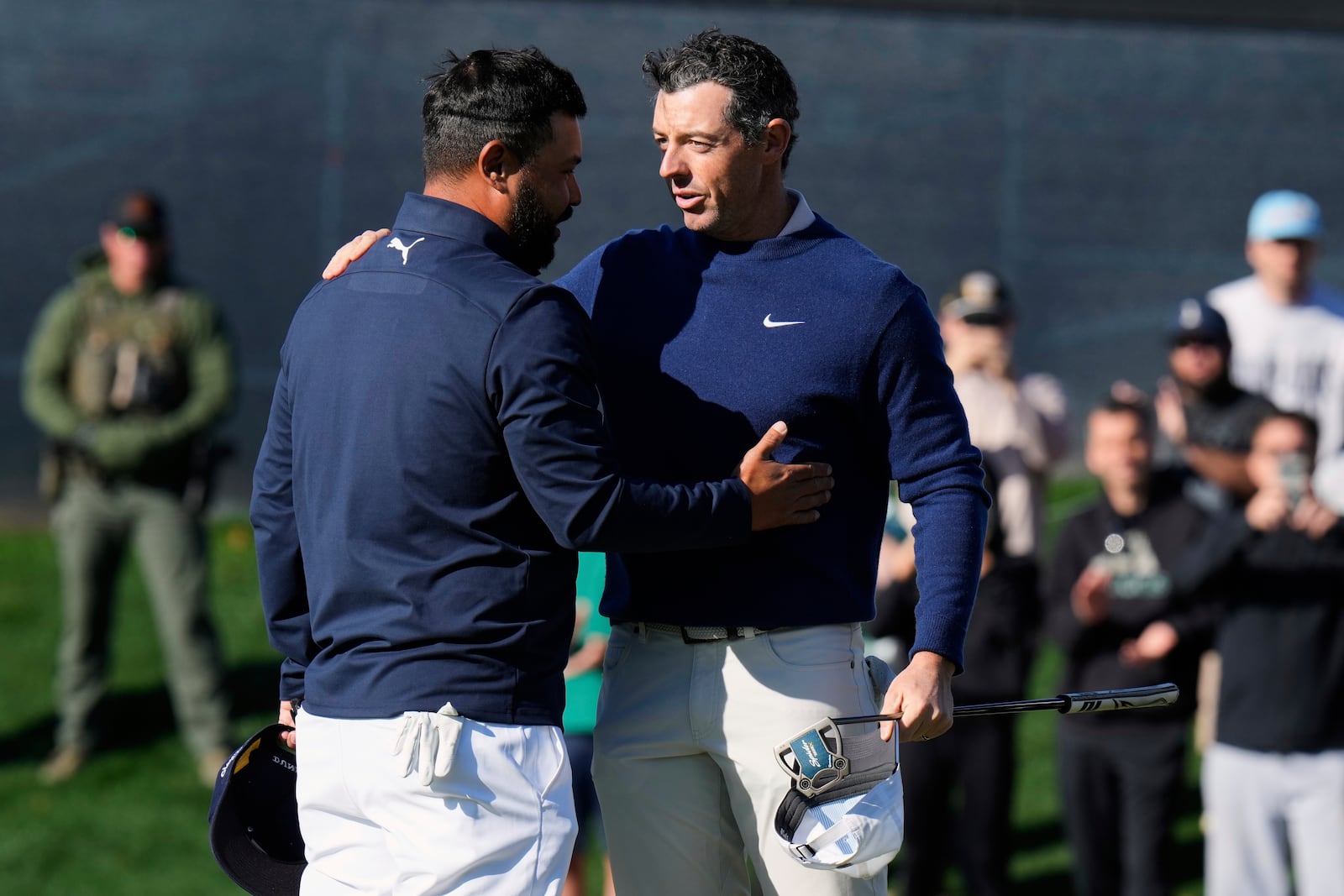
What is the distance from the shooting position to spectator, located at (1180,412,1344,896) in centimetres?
473

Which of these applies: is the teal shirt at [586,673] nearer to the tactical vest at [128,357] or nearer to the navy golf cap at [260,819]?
the navy golf cap at [260,819]

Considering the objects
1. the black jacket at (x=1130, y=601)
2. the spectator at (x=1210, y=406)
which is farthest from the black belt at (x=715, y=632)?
the spectator at (x=1210, y=406)

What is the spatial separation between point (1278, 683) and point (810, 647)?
2.55m

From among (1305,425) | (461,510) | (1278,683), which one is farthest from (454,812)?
(1305,425)

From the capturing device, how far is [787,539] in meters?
2.80

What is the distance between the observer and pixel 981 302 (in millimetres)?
6117

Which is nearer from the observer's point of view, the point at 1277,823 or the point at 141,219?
the point at 1277,823

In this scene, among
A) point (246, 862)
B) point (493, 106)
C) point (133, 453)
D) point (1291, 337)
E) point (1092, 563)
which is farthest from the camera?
point (133, 453)

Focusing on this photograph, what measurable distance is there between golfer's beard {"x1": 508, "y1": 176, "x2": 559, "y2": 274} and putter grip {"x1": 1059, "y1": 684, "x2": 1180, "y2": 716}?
1218 mm

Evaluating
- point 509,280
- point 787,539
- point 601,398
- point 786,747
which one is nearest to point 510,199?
point 509,280

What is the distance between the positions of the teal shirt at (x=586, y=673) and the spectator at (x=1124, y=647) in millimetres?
1492

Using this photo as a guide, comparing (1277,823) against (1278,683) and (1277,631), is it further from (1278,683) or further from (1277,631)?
(1277,631)

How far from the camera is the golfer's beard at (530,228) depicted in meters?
2.67

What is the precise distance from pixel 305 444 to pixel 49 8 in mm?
7078
